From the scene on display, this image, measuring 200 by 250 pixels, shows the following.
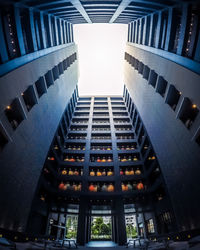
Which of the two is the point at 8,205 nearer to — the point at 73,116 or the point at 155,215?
the point at 155,215

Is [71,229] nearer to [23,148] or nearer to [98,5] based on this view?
[23,148]

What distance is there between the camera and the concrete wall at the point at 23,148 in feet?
35.9

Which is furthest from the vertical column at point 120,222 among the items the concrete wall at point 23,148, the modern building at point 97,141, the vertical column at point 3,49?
the vertical column at point 3,49

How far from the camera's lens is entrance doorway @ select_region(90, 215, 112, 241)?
60.5 feet

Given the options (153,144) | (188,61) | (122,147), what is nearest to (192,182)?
(153,144)

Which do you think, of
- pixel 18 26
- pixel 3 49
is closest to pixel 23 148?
pixel 3 49

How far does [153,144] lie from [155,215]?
30.6 feet

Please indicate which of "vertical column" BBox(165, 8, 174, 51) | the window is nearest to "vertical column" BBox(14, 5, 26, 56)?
"vertical column" BBox(165, 8, 174, 51)

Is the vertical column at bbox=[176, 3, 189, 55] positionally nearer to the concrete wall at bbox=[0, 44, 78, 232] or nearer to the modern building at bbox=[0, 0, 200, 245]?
the modern building at bbox=[0, 0, 200, 245]

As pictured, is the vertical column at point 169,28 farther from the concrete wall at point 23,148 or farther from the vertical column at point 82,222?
the vertical column at point 82,222

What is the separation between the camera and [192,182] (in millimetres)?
11773

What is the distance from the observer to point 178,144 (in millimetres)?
13750

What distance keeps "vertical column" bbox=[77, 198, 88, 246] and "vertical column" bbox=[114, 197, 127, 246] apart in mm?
4071

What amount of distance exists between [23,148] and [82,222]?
11.9m
